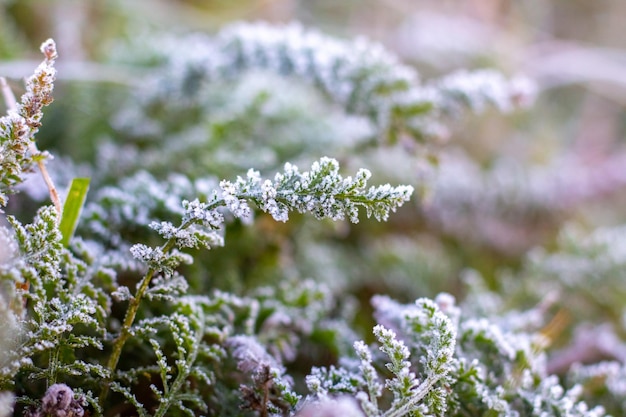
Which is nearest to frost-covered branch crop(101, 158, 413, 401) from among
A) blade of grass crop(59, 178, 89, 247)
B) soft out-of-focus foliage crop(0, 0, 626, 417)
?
soft out-of-focus foliage crop(0, 0, 626, 417)


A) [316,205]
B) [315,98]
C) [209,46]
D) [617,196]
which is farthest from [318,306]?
[617,196]

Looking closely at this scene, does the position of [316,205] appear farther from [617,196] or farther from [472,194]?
[617,196]

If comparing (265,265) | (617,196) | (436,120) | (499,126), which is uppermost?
(499,126)

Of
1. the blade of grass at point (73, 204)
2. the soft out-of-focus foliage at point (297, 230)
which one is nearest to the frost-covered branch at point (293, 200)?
the soft out-of-focus foliage at point (297, 230)

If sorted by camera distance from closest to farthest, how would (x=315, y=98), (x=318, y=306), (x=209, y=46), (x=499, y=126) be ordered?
1. (x=318, y=306)
2. (x=209, y=46)
3. (x=315, y=98)
4. (x=499, y=126)

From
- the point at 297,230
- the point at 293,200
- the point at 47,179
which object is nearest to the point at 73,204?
the point at 47,179

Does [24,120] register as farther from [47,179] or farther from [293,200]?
[293,200]
